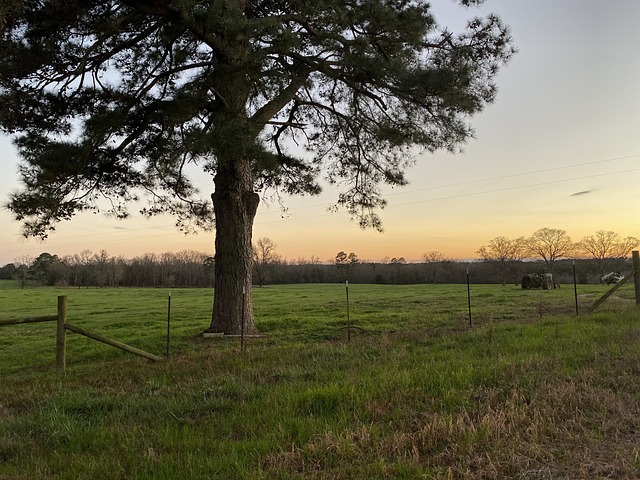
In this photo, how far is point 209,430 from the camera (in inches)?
161

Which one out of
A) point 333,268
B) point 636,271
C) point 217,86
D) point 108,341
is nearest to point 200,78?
point 217,86

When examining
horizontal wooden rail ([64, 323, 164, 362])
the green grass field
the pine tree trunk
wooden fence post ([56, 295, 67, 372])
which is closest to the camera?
the green grass field

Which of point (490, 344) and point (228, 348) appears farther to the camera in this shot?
point (228, 348)

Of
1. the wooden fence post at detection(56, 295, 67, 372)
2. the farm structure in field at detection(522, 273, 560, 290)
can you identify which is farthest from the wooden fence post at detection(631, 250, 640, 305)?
the farm structure in field at detection(522, 273, 560, 290)

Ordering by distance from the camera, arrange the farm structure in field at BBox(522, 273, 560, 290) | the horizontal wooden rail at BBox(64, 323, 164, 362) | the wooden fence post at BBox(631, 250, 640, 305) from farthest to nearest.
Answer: the farm structure in field at BBox(522, 273, 560, 290), the wooden fence post at BBox(631, 250, 640, 305), the horizontal wooden rail at BBox(64, 323, 164, 362)

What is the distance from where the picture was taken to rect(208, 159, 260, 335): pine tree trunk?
10938 mm

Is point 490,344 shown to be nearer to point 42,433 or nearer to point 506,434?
point 506,434

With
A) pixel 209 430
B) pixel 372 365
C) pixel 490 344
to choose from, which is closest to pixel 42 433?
pixel 209 430

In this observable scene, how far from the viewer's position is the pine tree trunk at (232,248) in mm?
10938

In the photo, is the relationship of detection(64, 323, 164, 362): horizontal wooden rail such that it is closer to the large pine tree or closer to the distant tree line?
the large pine tree

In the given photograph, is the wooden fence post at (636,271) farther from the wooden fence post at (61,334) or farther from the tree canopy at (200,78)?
the wooden fence post at (61,334)

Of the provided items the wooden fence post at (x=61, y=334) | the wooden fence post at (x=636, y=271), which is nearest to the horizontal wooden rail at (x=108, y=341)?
the wooden fence post at (x=61, y=334)

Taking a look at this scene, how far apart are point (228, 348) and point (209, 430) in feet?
17.2

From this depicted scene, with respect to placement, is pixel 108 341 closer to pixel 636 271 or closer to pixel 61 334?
pixel 61 334
